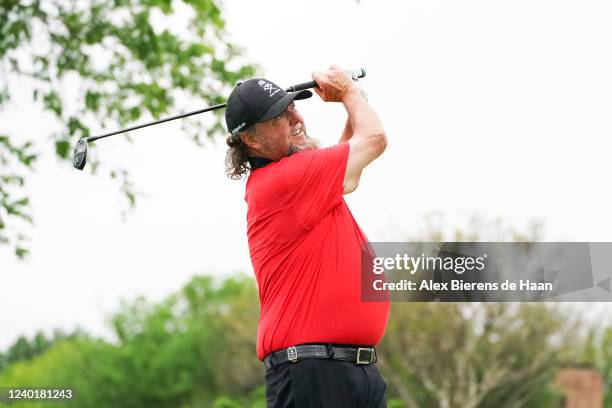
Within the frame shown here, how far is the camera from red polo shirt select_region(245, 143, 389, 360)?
13.6 ft

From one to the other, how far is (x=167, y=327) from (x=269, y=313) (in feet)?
184

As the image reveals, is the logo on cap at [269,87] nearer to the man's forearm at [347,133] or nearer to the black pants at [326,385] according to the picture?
the man's forearm at [347,133]

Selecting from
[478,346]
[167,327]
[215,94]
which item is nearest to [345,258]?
[215,94]

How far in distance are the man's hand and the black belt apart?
4.00ft

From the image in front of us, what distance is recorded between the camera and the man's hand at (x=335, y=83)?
448cm

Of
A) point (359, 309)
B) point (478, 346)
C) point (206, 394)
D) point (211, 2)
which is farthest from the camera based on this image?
point (206, 394)

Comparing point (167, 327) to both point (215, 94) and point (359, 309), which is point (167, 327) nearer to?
point (215, 94)

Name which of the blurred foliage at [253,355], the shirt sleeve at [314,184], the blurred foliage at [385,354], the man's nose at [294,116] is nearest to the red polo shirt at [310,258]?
the shirt sleeve at [314,184]

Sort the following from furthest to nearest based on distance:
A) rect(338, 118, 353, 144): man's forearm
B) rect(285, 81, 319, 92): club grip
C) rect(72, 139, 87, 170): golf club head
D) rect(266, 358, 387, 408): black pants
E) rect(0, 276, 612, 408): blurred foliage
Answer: rect(0, 276, 612, 408): blurred foliage
rect(72, 139, 87, 170): golf club head
rect(338, 118, 353, 144): man's forearm
rect(285, 81, 319, 92): club grip
rect(266, 358, 387, 408): black pants

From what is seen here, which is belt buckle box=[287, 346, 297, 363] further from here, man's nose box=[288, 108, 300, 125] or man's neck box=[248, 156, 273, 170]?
man's nose box=[288, 108, 300, 125]

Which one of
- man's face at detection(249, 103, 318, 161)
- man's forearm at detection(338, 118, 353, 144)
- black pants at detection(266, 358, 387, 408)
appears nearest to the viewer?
black pants at detection(266, 358, 387, 408)

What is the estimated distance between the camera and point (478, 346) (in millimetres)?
39156

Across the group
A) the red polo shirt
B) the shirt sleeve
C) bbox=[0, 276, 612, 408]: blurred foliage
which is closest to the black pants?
the red polo shirt

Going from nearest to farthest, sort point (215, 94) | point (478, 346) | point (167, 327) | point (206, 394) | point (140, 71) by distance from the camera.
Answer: point (215, 94)
point (140, 71)
point (478, 346)
point (206, 394)
point (167, 327)
